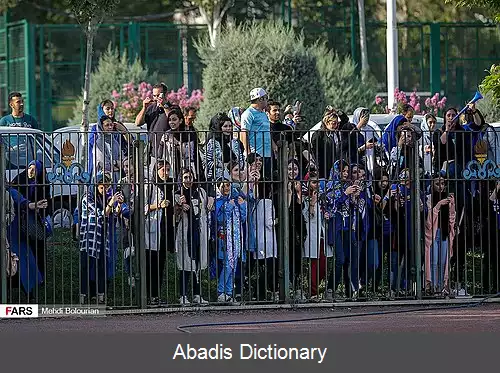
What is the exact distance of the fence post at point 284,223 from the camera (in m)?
13.9

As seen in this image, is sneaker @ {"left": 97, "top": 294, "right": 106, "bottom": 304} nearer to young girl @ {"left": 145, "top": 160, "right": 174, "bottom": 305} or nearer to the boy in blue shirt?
young girl @ {"left": 145, "top": 160, "right": 174, "bottom": 305}

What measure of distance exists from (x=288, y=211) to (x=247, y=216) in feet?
1.43

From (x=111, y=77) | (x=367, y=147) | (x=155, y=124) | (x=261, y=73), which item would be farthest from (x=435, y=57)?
(x=367, y=147)

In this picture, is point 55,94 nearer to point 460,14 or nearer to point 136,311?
point 460,14

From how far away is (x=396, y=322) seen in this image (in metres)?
13.0

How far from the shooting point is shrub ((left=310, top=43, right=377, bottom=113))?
101ft

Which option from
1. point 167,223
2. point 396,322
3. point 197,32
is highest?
point 197,32

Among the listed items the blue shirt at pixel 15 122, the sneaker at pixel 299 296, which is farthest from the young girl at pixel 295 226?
the blue shirt at pixel 15 122

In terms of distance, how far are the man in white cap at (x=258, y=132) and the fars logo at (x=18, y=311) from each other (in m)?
→ 2.74

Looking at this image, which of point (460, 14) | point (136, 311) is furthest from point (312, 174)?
point (460, 14)

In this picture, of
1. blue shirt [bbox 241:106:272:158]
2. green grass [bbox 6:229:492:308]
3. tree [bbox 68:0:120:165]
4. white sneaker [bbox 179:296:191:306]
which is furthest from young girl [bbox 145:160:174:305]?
tree [bbox 68:0:120:165]

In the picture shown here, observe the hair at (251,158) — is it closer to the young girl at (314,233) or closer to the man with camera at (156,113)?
the young girl at (314,233)

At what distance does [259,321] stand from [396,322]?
4.42 ft

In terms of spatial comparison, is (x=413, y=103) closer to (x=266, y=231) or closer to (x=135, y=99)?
Result: (x=135, y=99)
